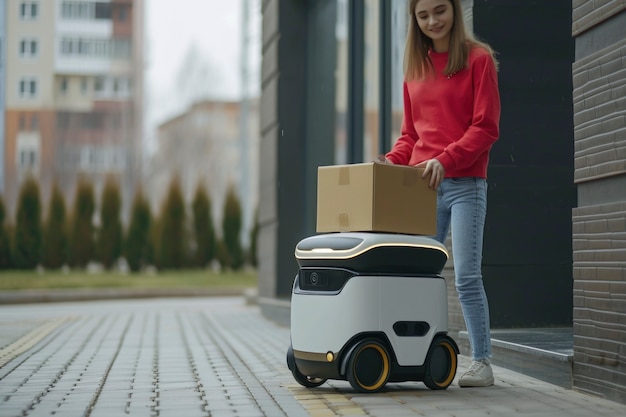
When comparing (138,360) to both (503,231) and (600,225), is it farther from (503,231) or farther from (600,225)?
(600,225)

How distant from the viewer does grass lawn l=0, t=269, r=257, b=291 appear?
63.6 feet

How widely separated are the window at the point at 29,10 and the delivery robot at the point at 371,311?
25.2 metres

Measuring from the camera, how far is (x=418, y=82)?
5.03 m

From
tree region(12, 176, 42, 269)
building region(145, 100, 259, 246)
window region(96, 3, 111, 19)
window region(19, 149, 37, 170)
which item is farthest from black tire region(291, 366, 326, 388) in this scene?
building region(145, 100, 259, 246)

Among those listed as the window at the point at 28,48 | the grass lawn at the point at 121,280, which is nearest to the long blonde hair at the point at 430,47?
the grass lawn at the point at 121,280

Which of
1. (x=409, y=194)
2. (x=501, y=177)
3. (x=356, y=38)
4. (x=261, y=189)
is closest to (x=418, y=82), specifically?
(x=409, y=194)

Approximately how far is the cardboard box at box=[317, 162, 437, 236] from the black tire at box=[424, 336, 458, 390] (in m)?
0.55

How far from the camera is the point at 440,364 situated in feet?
15.9

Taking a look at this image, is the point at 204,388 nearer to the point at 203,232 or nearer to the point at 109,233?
the point at 109,233

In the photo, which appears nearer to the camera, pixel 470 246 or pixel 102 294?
pixel 470 246

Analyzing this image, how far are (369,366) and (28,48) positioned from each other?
2839cm

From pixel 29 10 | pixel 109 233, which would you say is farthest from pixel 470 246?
pixel 29 10

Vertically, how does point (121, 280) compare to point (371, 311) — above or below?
below

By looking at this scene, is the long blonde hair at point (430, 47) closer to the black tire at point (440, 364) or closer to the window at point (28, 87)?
the black tire at point (440, 364)
